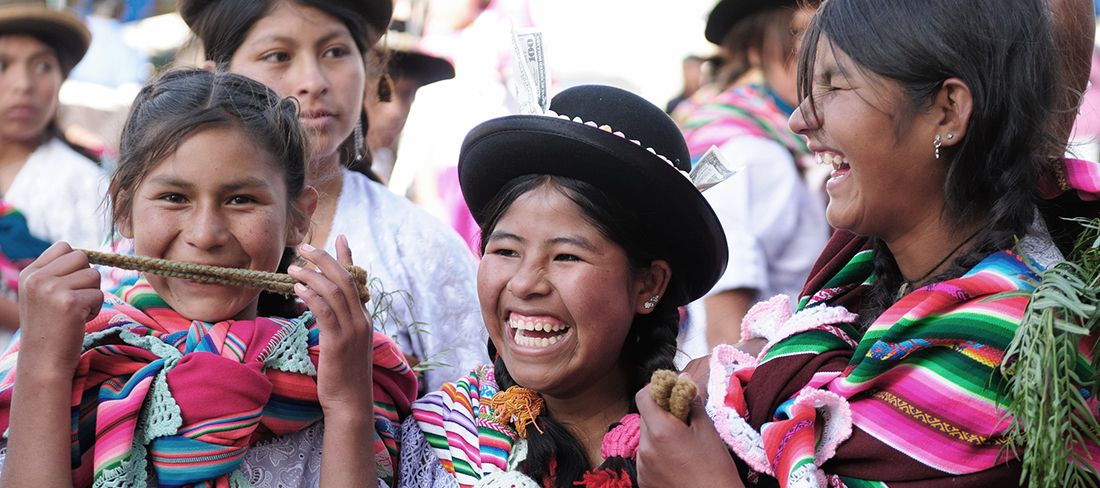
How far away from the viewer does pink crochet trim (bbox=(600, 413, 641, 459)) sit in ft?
8.95

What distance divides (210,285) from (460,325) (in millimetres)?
1090

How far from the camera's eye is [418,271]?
12.4 feet

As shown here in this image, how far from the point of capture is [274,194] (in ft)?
9.30

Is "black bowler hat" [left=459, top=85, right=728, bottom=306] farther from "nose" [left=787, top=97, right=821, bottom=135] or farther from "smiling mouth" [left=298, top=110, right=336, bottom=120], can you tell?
"smiling mouth" [left=298, top=110, right=336, bottom=120]

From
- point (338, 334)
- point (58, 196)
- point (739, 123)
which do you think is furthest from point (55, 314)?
point (58, 196)

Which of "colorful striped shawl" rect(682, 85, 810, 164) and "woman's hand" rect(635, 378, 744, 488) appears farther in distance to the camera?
"colorful striped shawl" rect(682, 85, 810, 164)

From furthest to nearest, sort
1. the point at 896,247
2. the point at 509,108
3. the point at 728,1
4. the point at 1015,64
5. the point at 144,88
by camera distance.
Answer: the point at 509,108 < the point at 728,1 < the point at 144,88 < the point at 896,247 < the point at 1015,64

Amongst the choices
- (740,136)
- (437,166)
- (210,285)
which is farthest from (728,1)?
(210,285)

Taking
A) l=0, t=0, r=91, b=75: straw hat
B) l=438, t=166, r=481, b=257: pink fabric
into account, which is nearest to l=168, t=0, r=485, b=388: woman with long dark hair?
l=438, t=166, r=481, b=257: pink fabric

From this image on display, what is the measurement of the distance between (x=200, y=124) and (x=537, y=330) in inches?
33.7

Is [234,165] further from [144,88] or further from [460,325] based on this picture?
[460,325]

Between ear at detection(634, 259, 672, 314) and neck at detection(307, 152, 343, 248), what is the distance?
1218mm

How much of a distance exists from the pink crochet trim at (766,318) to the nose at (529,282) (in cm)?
50

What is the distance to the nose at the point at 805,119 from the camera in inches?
103
